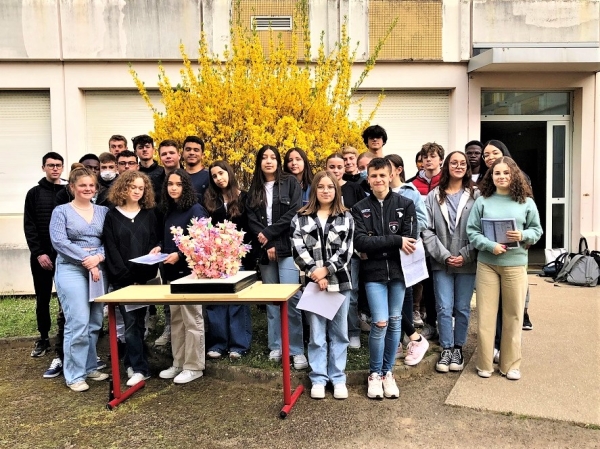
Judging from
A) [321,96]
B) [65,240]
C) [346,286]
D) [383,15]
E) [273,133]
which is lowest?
[346,286]

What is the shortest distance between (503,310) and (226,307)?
99.4 inches

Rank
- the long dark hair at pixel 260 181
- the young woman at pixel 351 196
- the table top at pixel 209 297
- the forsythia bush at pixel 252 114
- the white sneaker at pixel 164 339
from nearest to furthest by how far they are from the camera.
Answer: the table top at pixel 209 297, the long dark hair at pixel 260 181, the young woman at pixel 351 196, the white sneaker at pixel 164 339, the forsythia bush at pixel 252 114

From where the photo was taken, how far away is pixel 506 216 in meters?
4.36

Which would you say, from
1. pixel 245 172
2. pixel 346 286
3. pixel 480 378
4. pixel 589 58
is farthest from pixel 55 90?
pixel 589 58

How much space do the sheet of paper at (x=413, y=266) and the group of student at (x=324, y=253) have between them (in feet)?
0.19

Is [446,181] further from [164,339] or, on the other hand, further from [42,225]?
[42,225]

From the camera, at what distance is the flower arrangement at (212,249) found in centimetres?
398

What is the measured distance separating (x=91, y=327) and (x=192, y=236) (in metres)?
1.39

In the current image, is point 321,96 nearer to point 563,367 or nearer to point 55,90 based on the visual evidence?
point 563,367

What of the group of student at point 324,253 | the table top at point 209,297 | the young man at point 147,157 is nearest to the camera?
the table top at point 209,297

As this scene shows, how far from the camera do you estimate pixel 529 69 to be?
916 centimetres

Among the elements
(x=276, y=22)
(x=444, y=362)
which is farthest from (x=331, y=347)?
(x=276, y=22)

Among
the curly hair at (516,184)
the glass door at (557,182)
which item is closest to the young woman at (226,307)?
the curly hair at (516,184)

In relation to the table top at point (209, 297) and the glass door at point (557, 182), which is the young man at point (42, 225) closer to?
the table top at point (209, 297)
